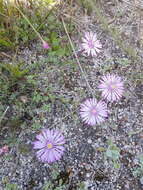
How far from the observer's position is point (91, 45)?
1.45 meters

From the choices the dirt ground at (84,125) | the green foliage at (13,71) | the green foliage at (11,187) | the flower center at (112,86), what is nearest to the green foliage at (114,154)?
the dirt ground at (84,125)

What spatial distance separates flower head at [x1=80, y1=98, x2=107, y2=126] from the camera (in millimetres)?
1306

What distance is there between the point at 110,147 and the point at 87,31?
2.09 feet

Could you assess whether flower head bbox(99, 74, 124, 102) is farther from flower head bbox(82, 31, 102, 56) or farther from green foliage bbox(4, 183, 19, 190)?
green foliage bbox(4, 183, 19, 190)

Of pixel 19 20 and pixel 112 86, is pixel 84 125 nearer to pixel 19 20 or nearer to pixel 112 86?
pixel 112 86

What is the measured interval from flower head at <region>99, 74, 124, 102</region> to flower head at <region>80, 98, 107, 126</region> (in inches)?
1.9

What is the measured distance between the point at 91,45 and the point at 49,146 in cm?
53

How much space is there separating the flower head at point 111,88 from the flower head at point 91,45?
14 cm

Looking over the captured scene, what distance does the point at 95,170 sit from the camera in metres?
1.26

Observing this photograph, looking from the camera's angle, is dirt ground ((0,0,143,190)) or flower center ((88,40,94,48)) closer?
dirt ground ((0,0,143,190))

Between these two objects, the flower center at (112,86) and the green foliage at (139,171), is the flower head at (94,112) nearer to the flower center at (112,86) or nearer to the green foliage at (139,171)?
the flower center at (112,86)

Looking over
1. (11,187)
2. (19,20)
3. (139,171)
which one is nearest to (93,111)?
(139,171)

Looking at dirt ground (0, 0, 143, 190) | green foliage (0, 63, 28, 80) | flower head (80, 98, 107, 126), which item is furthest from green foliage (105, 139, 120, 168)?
green foliage (0, 63, 28, 80)

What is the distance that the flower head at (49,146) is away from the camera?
1224 mm
